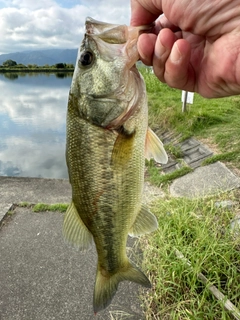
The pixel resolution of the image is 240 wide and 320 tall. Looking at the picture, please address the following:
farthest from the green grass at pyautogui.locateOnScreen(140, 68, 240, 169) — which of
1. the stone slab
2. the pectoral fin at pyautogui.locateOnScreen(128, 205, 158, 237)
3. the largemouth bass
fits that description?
the largemouth bass

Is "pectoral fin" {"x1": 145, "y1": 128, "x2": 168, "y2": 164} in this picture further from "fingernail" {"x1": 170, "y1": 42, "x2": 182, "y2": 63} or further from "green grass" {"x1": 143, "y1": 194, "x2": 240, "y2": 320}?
"green grass" {"x1": 143, "y1": 194, "x2": 240, "y2": 320}

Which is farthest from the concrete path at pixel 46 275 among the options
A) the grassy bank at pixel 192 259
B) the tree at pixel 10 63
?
the tree at pixel 10 63

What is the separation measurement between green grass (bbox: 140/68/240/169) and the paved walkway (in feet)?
3.54

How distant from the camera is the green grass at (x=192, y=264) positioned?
117 inches

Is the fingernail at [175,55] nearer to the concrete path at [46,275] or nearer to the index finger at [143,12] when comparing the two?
the index finger at [143,12]

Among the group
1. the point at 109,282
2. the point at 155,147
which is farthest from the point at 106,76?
the point at 109,282

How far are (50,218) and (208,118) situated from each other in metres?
4.80

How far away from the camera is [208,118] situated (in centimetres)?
799

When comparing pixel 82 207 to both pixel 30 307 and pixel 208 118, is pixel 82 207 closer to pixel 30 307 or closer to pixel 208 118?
pixel 30 307

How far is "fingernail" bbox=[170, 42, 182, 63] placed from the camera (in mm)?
1663

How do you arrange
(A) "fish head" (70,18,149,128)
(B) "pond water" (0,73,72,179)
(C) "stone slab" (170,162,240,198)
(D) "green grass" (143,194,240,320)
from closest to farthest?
(A) "fish head" (70,18,149,128) < (D) "green grass" (143,194,240,320) < (C) "stone slab" (170,162,240,198) < (B) "pond water" (0,73,72,179)


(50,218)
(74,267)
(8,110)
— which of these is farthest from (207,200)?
(8,110)

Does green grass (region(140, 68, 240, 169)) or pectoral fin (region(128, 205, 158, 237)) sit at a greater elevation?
pectoral fin (region(128, 205, 158, 237))

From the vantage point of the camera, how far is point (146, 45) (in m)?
1.70
